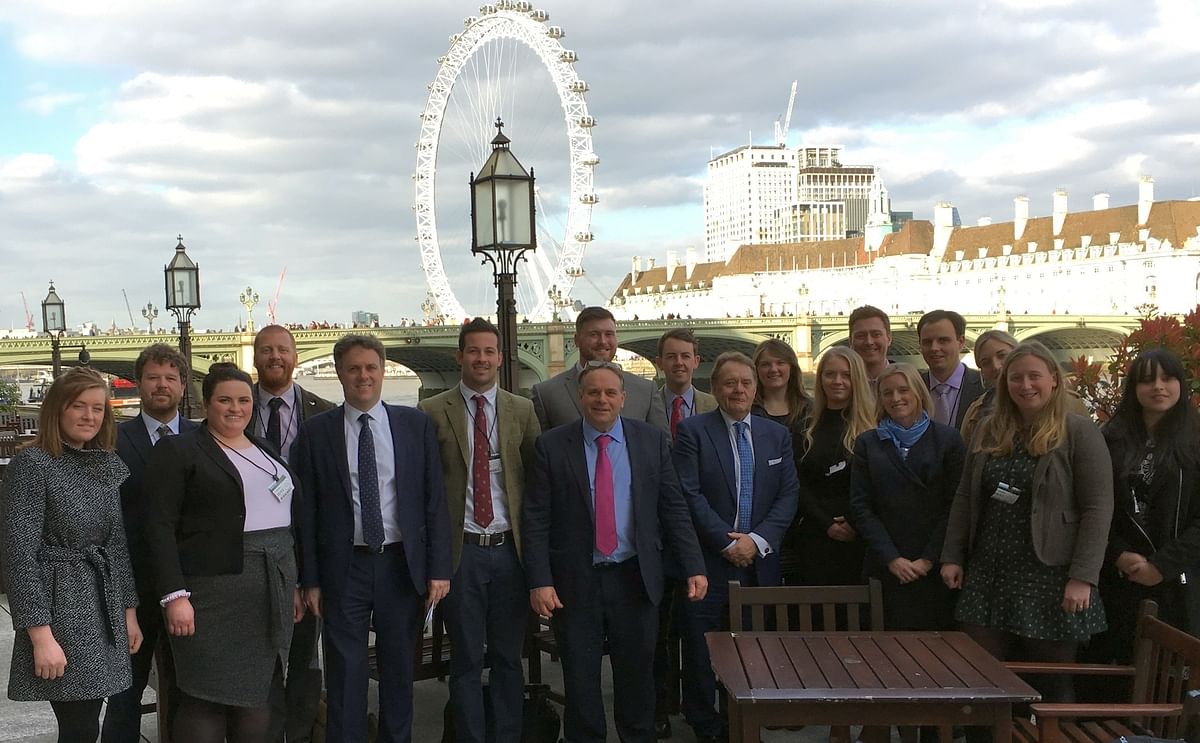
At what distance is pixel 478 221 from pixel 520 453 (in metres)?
3.16

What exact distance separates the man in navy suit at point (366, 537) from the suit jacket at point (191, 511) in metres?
0.45

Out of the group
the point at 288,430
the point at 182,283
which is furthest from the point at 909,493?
the point at 182,283

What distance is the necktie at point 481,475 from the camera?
4669mm

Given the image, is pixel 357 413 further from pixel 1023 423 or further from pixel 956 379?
pixel 956 379

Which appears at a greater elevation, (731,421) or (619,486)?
(731,421)

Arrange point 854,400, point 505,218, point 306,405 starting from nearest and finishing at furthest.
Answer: point 854,400 → point 306,405 → point 505,218

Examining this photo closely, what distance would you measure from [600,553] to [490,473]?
585mm

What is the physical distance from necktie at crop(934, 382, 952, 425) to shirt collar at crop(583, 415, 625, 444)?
209 cm

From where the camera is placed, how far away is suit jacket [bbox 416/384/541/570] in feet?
15.3

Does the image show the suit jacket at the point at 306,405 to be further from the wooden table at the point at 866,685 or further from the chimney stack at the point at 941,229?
the chimney stack at the point at 941,229

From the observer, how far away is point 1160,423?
4.45 m

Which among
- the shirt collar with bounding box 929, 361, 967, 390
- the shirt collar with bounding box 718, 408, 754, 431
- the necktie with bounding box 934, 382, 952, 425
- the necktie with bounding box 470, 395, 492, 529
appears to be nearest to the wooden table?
the necktie with bounding box 470, 395, 492, 529

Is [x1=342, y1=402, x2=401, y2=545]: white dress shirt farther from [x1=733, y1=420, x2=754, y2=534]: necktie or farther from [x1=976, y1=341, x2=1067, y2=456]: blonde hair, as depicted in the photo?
[x1=976, y1=341, x2=1067, y2=456]: blonde hair

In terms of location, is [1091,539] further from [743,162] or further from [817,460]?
[743,162]
